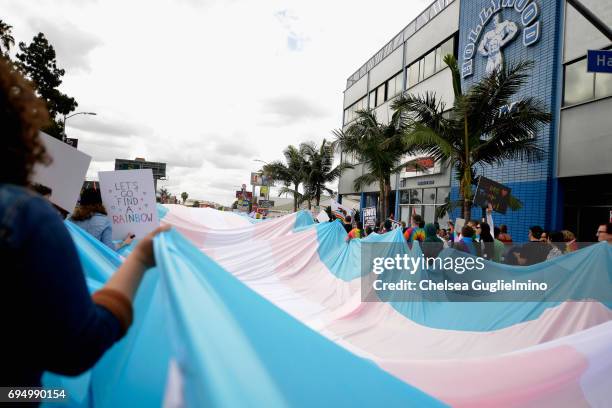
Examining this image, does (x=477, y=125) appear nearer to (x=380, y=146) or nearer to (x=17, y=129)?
(x=380, y=146)

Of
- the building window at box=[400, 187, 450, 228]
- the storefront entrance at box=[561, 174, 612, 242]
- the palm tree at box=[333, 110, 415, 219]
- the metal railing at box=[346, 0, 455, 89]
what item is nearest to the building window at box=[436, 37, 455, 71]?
the metal railing at box=[346, 0, 455, 89]

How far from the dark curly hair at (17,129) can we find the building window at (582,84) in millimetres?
15776

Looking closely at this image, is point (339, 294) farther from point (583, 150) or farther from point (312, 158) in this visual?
point (312, 158)

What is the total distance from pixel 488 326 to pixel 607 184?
38.6 ft

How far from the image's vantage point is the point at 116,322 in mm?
1163

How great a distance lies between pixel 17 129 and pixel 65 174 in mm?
2683

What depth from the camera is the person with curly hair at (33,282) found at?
0.96 metres

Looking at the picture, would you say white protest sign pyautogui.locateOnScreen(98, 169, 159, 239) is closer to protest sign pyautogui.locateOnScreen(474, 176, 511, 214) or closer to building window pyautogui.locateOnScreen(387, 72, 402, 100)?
protest sign pyautogui.locateOnScreen(474, 176, 511, 214)

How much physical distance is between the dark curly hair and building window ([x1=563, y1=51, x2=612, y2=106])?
15.8m

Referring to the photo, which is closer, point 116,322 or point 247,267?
point 116,322

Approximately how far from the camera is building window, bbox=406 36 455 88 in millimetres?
21964

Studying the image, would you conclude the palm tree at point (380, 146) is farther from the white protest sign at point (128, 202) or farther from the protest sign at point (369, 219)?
the white protest sign at point (128, 202)

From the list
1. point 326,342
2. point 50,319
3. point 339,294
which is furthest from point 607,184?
point 50,319

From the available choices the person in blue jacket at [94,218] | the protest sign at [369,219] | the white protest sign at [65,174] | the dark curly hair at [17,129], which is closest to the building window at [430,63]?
the protest sign at [369,219]
